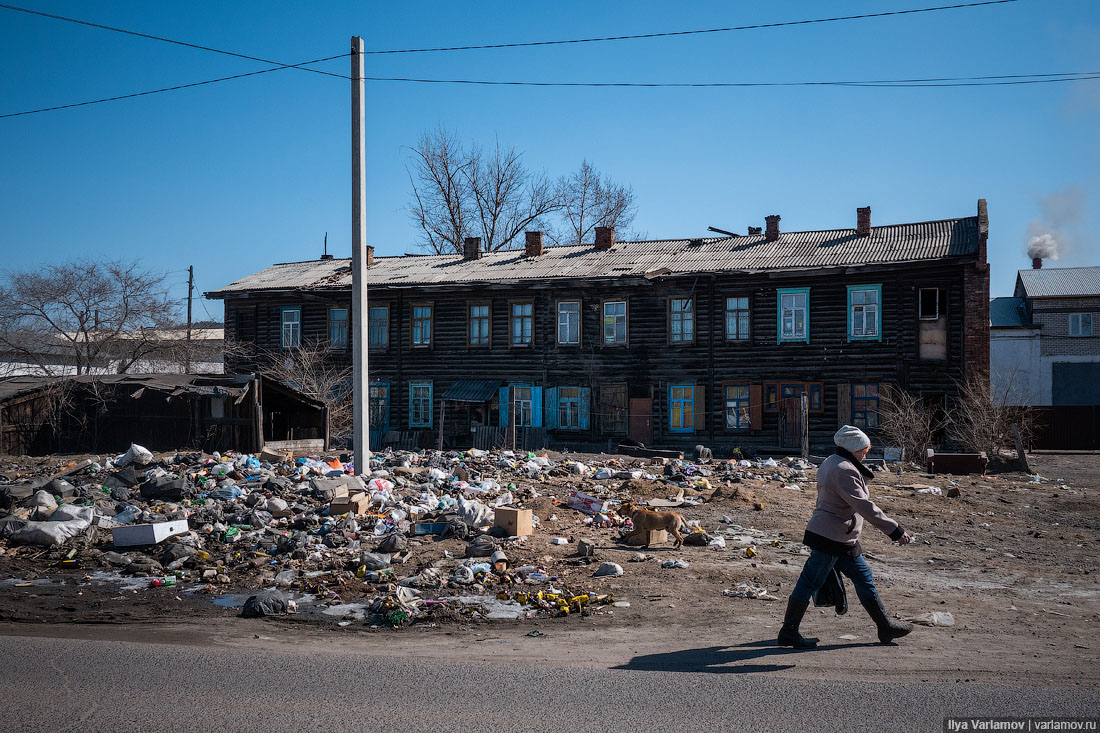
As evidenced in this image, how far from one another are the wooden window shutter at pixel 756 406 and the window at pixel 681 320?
255 centimetres

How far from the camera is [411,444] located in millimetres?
26875

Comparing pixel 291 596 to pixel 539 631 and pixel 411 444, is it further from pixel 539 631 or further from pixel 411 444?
pixel 411 444

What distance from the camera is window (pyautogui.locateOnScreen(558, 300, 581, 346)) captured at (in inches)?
1059

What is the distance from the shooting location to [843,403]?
77.6ft

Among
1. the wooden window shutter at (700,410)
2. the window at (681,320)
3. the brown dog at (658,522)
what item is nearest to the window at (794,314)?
the window at (681,320)

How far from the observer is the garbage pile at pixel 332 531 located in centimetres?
728

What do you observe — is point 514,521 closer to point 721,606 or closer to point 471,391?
point 721,606

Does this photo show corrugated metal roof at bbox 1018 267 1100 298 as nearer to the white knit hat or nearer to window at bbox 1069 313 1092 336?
window at bbox 1069 313 1092 336

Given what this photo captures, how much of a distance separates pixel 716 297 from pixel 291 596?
20195 mm

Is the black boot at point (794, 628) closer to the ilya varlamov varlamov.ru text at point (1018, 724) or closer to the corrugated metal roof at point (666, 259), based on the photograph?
the ilya varlamov varlamov.ru text at point (1018, 724)

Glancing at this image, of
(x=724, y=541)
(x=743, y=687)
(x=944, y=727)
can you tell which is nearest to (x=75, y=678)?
(x=743, y=687)

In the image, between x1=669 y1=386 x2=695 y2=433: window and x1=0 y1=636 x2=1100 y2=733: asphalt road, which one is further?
x1=669 y1=386 x2=695 y2=433: window

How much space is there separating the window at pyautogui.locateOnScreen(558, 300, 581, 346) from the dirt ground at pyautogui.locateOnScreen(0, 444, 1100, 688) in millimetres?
15825

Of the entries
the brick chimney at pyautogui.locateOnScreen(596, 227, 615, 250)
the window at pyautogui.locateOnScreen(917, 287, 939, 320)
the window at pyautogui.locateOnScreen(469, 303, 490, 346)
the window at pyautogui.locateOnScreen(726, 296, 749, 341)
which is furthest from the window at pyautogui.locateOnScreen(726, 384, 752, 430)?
→ the window at pyautogui.locateOnScreen(469, 303, 490, 346)
